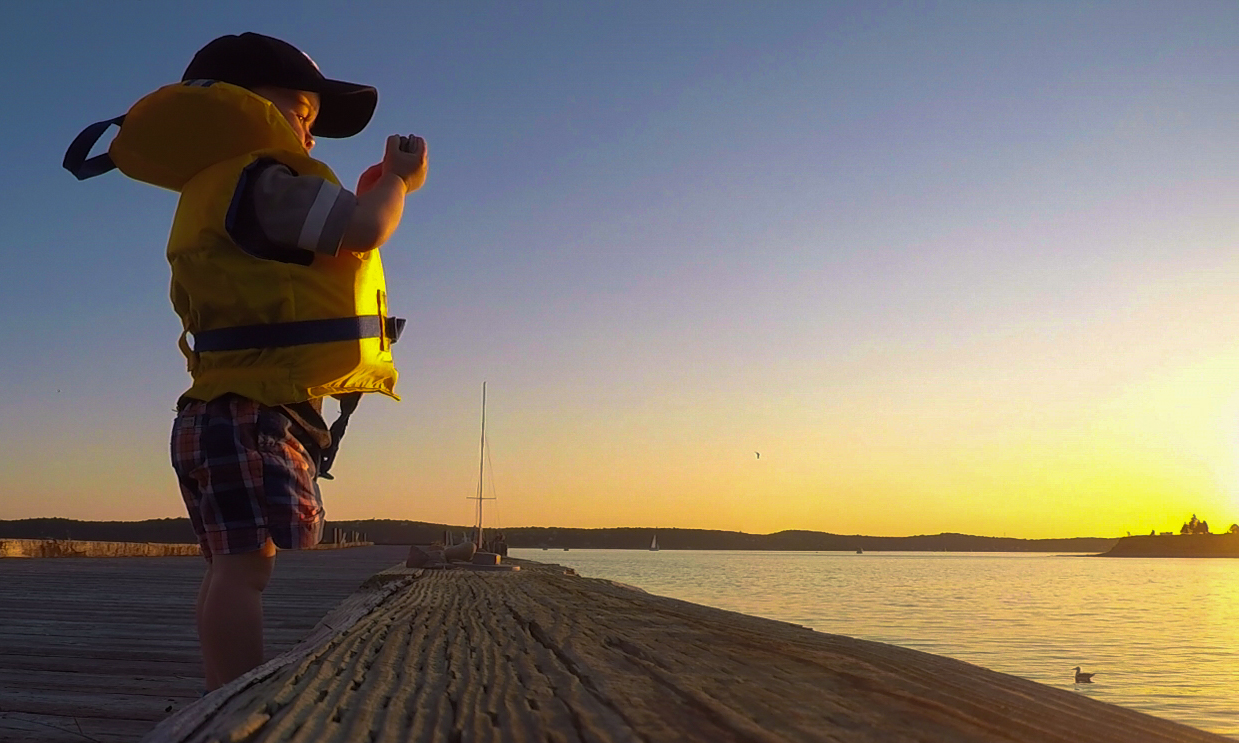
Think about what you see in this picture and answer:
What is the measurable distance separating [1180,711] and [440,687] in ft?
48.4

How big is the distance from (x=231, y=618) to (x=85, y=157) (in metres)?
1.46

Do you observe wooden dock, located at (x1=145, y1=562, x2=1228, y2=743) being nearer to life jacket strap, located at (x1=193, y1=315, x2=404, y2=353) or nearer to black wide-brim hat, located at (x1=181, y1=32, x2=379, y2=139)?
life jacket strap, located at (x1=193, y1=315, x2=404, y2=353)

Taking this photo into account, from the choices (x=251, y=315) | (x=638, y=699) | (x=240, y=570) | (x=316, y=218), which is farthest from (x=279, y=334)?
(x=638, y=699)

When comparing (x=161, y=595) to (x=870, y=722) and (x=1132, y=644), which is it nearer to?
(x=870, y=722)

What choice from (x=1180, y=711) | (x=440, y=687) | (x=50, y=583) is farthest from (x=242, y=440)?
(x=1180, y=711)

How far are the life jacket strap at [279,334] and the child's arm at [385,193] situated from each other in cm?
21

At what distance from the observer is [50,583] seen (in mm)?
7266

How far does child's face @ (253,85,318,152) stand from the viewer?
9.21ft

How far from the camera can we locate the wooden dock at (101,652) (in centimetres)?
218

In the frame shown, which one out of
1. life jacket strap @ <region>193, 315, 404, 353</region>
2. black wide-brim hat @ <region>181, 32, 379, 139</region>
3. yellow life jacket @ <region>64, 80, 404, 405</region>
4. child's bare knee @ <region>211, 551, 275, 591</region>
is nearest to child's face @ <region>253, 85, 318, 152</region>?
black wide-brim hat @ <region>181, 32, 379, 139</region>

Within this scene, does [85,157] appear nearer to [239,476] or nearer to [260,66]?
[260,66]

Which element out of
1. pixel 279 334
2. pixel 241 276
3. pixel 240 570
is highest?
pixel 241 276

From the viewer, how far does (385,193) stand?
247cm

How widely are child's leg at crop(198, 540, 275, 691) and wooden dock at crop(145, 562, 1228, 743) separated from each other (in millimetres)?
944
